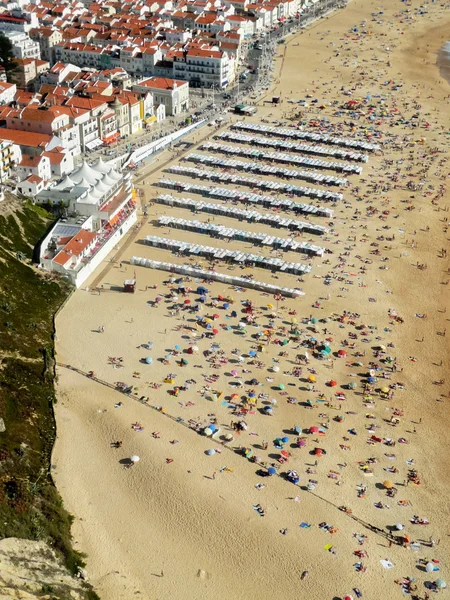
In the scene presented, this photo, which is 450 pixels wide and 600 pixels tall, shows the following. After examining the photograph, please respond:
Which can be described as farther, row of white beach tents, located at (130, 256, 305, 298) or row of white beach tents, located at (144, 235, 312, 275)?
row of white beach tents, located at (144, 235, 312, 275)

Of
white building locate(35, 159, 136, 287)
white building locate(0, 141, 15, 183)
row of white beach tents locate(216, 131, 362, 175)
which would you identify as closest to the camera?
white building locate(35, 159, 136, 287)

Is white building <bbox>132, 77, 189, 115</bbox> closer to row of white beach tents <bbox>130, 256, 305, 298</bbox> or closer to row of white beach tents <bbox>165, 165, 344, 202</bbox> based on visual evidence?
row of white beach tents <bbox>165, 165, 344, 202</bbox>

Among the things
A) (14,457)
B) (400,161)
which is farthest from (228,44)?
(14,457)

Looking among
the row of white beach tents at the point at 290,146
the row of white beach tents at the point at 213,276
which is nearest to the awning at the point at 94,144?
the row of white beach tents at the point at 290,146

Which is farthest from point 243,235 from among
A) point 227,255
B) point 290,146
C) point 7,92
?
point 7,92

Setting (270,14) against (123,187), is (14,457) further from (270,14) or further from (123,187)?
(270,14)

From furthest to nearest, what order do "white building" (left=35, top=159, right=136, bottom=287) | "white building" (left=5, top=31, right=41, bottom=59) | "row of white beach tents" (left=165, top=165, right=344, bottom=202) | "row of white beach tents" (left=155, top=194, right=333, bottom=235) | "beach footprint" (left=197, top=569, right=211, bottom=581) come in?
1. "white building" (left=5, top=31, right=41, bottom=59)
2. "row of white beach tents" (left=165, top=165, right=344, bottom=202)
3. "row of white beach tents" (left=155, top=194, right=333, bottom=235)
4. "white building" (left=35, top=159, right=136, bottom=287)
5. "beach footprint" (left=197, top=569, right=211, bottom=581)

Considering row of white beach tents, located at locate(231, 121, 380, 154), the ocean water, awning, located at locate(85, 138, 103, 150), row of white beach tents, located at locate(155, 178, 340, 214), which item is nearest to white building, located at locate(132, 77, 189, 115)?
row of white beach tents, located at locate(231, 121, 380, 154)
